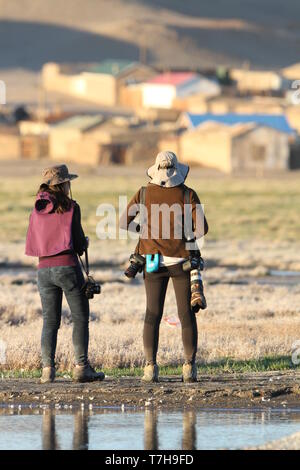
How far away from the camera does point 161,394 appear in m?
10.3

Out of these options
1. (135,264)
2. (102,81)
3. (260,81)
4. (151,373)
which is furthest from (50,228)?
(260,81)

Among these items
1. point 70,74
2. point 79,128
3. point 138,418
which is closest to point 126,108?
point 70,74

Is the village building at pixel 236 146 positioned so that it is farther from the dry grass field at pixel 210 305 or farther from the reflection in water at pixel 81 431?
the reflection in water at pixel 81 431

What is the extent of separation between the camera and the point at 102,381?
431 inches

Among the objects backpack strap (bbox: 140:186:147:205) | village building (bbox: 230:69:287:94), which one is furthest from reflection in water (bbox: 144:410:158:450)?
village building (bbox: 230:69:287:94)

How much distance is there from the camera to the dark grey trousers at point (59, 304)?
10.6 m

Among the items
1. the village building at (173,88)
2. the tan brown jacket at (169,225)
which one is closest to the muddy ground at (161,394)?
the tan brown jacket at (169,225)

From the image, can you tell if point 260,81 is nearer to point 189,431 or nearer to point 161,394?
point 161,394

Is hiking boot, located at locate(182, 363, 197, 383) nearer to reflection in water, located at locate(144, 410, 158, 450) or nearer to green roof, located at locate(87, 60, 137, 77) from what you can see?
reflection in water, located at locate(144, 410, 158, 450)

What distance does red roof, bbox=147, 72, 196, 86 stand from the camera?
128 meters

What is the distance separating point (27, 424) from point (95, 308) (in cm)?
836

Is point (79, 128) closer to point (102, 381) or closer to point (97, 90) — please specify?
point (97, 90)

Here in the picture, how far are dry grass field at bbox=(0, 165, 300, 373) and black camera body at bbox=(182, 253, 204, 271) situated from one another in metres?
1.80

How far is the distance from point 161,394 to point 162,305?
2.59 ft
